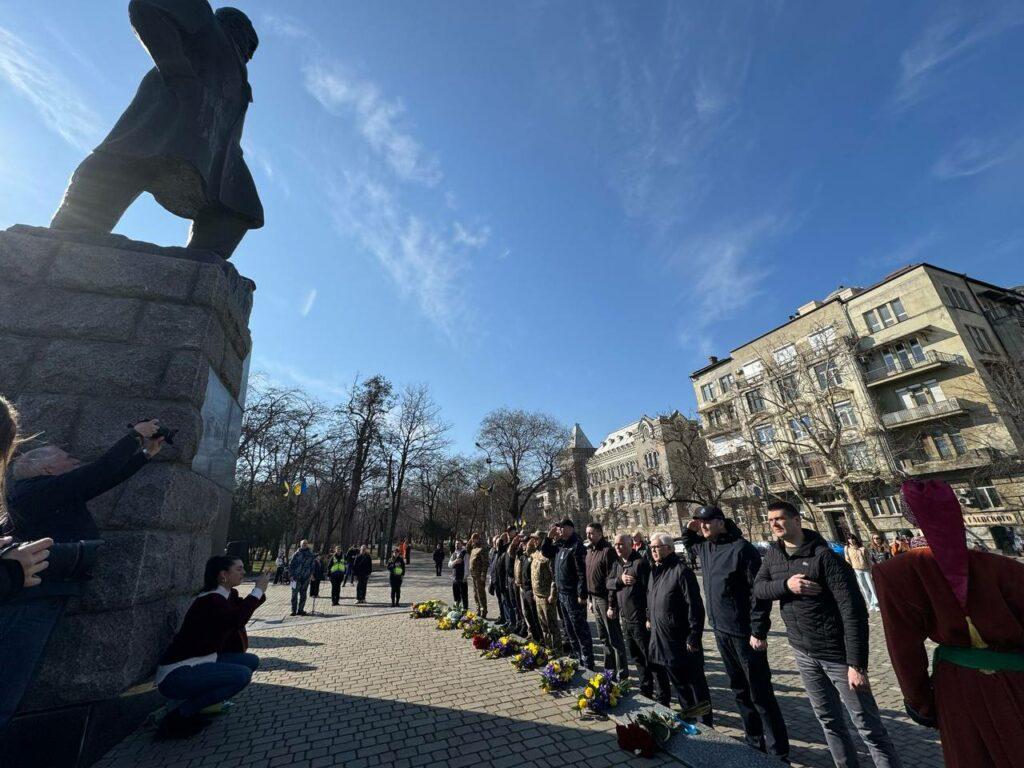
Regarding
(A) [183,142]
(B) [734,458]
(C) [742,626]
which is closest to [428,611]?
(C) [742,626]

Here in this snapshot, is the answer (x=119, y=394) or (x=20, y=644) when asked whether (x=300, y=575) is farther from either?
(x=20, y=644)

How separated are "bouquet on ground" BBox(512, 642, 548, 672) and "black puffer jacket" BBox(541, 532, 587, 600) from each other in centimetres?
108

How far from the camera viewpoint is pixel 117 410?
321 centimetres

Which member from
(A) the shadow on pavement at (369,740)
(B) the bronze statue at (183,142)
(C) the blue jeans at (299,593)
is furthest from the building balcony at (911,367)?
(B) the bronze statue at (183,142)

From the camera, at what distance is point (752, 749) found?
10.6 feet

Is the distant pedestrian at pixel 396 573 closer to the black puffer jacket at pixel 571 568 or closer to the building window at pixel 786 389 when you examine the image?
the black puffer jacket at pixel 571 568

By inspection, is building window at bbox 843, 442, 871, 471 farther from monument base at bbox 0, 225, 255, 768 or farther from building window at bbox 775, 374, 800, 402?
monument base at bbox 0, 225, 255, 768

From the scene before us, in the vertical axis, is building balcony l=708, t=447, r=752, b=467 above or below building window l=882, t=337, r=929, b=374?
below

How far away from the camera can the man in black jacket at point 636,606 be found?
5223 mm

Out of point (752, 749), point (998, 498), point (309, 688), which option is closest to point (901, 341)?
point (998, 498)

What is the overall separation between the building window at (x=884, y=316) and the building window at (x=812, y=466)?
10.1 m

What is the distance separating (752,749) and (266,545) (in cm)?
3135

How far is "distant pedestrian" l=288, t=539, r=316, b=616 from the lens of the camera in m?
12.2

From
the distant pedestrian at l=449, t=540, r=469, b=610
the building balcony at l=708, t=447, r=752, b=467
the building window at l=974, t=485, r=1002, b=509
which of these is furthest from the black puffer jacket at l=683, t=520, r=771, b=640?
the building window at l=974, t=485, r=1002, b=509
